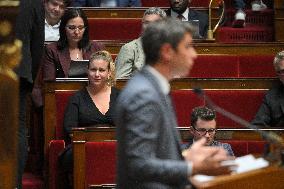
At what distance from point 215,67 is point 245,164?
1.24 meters

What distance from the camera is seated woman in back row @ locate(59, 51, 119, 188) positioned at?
1827 millimetres

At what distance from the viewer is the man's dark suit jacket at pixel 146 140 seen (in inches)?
35.4

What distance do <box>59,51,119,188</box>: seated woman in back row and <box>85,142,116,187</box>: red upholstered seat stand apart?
14 cm

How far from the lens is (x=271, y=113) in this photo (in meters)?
1.92

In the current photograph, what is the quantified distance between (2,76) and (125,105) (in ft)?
0.47

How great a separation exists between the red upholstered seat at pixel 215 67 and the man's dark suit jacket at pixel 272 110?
25 cm

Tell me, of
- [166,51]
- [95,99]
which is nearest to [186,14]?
[95,99]

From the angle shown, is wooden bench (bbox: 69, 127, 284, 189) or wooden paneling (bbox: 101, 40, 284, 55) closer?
wooden bench (bbox: 69, 127, 284, 189)

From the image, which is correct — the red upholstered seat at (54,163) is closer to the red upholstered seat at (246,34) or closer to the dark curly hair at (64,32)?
the dark curly hair at (64,32)

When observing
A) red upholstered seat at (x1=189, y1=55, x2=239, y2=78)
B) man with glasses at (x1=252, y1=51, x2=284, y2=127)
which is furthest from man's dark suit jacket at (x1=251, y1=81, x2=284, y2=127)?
red upholstered seat at (x1=189, y1=55, x2=239, y2=78)

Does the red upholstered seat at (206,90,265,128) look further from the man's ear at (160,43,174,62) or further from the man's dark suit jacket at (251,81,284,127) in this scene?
the man's ear at (160,43,174,62)

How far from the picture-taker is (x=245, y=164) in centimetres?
94

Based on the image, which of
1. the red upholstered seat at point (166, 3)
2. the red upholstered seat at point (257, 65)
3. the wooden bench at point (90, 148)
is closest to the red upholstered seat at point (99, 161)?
the wooden bench at point (90, 148)

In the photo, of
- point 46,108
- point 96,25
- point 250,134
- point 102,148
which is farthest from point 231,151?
point 96,25
